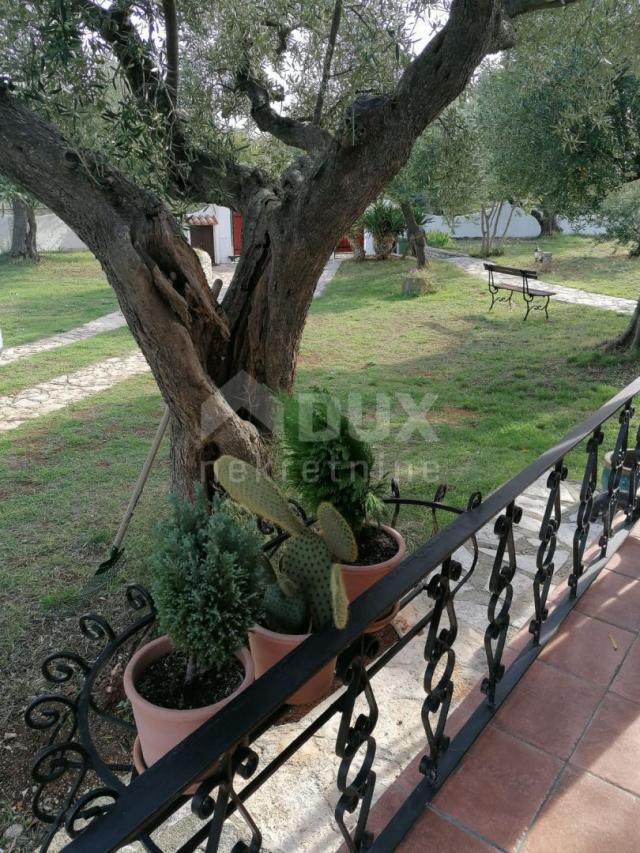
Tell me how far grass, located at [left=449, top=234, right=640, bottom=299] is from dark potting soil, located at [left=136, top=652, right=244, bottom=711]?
11853 mm

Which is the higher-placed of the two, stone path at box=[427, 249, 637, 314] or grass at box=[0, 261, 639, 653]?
stone path at box=[427, 249, 637, 314]

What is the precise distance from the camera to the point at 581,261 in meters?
18.2

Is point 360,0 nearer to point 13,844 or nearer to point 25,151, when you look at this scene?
point 25,151

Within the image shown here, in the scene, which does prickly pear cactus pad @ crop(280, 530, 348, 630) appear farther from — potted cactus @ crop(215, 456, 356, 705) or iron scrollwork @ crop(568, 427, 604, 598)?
iron scrollwork @ crop(568, 427, 604, 598)

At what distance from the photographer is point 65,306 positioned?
46.1 feet

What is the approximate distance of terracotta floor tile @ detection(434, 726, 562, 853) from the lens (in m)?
1.61

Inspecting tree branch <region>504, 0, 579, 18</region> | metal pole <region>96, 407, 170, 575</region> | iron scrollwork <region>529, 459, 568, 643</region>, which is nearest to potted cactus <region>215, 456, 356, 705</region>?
iron scrollwork <region>529, 459, 568, 643</region>

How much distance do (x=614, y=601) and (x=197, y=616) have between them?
1.80 m

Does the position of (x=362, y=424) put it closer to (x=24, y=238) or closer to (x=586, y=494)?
(x=586, y=494)

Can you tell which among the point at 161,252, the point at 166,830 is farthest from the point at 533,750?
the point at 161,252

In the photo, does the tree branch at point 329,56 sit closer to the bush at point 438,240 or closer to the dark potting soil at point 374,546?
the dark potting soil at point 374,546

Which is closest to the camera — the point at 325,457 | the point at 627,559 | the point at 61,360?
the point at 325,457

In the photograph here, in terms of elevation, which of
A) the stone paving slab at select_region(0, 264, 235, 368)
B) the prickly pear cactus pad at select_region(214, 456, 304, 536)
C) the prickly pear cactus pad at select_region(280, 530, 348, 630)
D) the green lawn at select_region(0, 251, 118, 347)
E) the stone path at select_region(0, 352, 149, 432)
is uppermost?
the prickly pear cactus pad at select_region(214, 456, 304, 536)

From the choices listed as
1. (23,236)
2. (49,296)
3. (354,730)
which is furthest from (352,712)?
(23,236)
